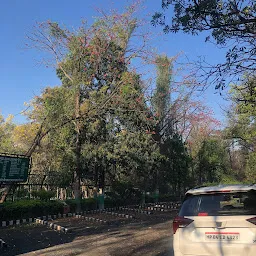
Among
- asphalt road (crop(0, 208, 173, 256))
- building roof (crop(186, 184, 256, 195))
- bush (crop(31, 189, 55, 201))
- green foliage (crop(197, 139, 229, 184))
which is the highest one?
green foliage (crop(197, 139, 229, 184))

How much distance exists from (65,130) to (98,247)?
30.0 feet

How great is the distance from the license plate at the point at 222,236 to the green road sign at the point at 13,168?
9.13 metres

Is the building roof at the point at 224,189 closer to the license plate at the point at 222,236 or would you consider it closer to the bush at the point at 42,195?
the license plate at the point at 222,236

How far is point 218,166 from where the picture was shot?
3153cm

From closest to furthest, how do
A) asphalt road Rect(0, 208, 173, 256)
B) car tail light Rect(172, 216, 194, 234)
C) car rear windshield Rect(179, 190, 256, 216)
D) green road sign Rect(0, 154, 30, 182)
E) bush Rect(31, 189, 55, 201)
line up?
car rear windshield Rect(179, 190, 256, 216)
car tail light Rect(172, 216, 194, 234)
asphalt road Rect(0, 208, 173, 256)
green road sign Rect(0, 154, 30, 182)
bush Rect(31, 189, 55, 201)

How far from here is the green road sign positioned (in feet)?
36.9

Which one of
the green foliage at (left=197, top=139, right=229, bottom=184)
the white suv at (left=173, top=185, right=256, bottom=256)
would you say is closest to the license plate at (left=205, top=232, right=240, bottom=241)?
the white suv at (left=173, top=185, right=256, bottom=256)

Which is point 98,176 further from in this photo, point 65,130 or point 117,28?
point 117,28

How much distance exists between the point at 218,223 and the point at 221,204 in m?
0.30

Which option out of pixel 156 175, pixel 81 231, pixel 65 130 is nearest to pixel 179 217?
pixel 81 231

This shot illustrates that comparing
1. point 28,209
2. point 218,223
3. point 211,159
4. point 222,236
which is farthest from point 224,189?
point 211,159

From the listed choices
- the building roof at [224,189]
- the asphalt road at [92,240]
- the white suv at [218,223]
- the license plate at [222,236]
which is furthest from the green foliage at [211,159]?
the license plate at [222,236]

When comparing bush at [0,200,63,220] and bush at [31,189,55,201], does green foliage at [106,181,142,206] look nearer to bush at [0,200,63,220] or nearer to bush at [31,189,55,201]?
bush at [31,189,55,201]

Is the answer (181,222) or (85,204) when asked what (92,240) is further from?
(85,204)
